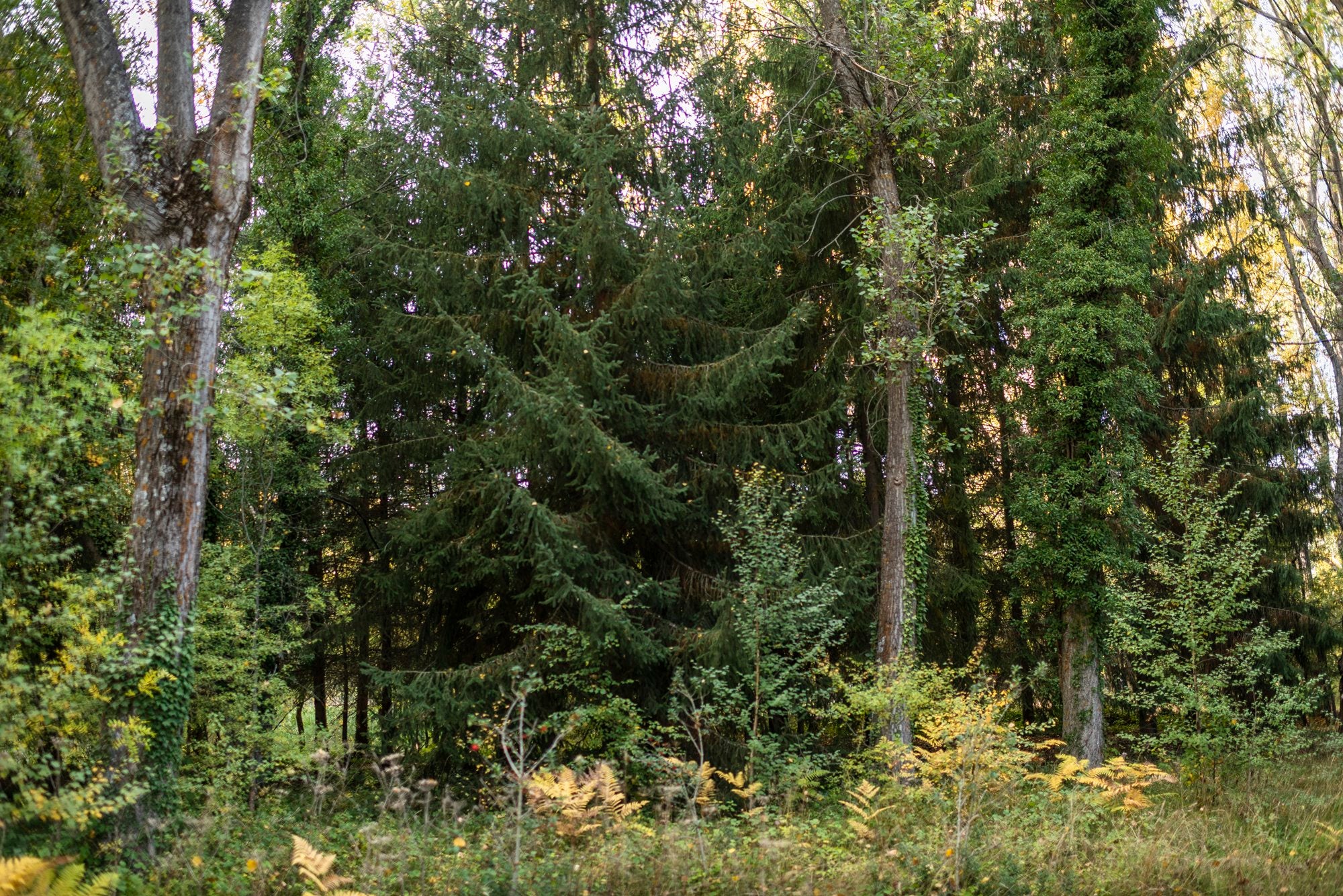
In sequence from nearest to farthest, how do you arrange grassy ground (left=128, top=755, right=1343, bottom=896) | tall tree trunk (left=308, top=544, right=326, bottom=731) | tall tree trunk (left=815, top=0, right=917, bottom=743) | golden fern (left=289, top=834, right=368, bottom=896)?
1. golden fern (left=289, top=834, right=368, bottom=896)
2. grassy ground (left=128, top=755, right=1343, bottom=896)
3. tall tree trunk (left=815, top=0, right=917, bottom=743)
4. tall tree trunk (left=308, top=544, right=326, bottom=731)

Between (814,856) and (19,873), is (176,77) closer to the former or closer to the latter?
(19,873)

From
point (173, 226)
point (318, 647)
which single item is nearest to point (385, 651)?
point (318, 647)

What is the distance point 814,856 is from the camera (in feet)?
21.6

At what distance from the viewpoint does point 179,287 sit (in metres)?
7.55

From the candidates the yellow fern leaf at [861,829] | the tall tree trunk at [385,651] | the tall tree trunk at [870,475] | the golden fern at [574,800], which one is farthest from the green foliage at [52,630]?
the tall tree trunk at [870,475]

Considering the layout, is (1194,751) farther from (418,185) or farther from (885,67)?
(418,185)

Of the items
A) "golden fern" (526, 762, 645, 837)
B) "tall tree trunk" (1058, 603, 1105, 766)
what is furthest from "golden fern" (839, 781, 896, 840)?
"tall tree trunk" (1058, 603, 1105, 766)

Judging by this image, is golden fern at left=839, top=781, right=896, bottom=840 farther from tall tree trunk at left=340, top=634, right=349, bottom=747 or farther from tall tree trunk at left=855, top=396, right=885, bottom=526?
tall tree trunk at left=340, top=634, right=349, bottom=747

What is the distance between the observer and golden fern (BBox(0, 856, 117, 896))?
4.54 meters

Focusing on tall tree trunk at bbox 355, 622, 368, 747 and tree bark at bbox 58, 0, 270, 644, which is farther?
tall tree trunk at bbox 355, 622, 368, 747

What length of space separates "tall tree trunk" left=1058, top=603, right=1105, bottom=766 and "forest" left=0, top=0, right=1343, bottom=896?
0.08 metres

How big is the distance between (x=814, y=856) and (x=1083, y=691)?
29.4 ft

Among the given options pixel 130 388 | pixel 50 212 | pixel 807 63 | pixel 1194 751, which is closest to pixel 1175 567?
pixel 1194 751

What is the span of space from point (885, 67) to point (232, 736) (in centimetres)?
1221
